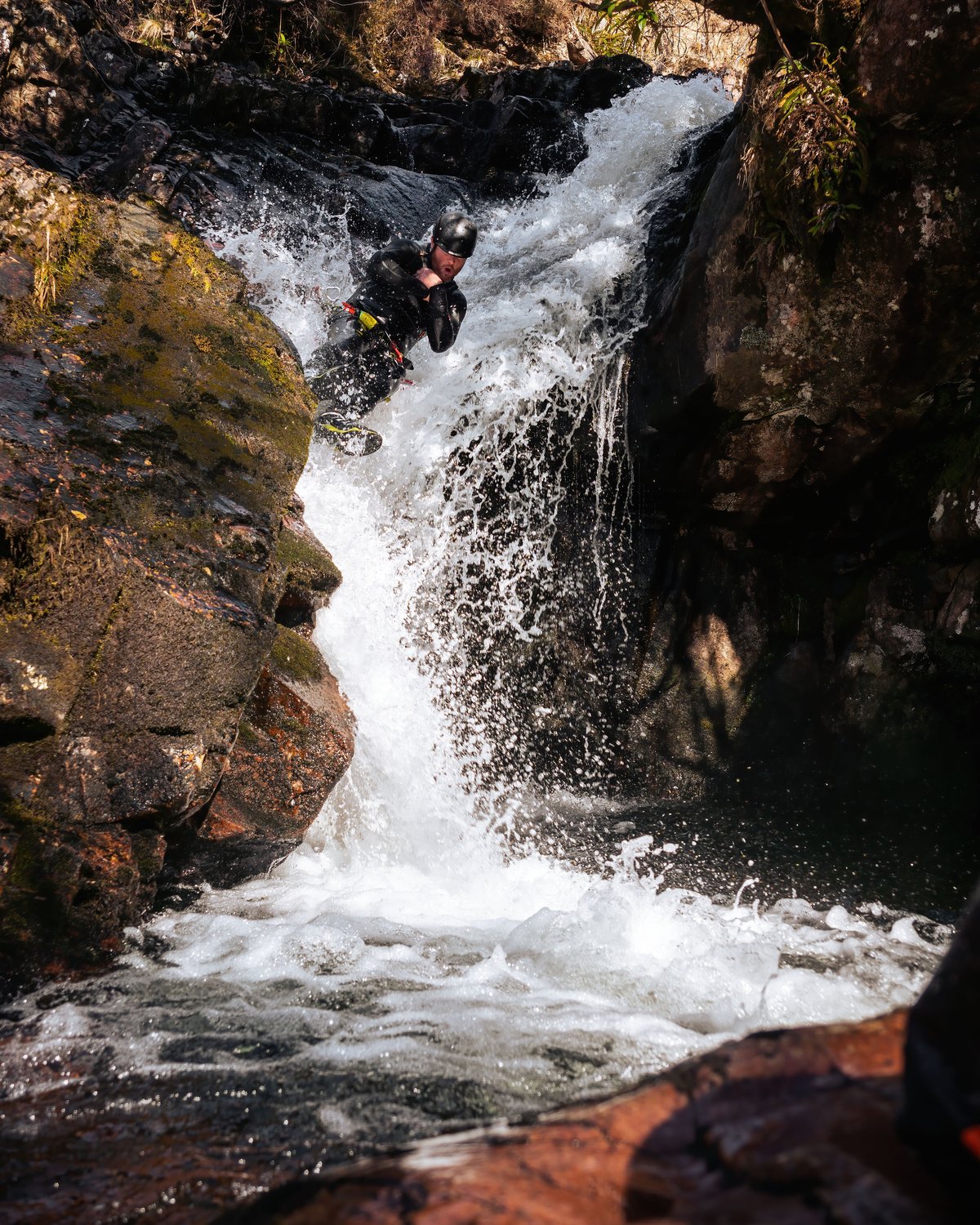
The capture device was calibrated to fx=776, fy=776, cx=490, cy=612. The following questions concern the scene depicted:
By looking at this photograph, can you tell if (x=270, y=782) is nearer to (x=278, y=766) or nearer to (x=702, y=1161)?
(x=278, y=766)

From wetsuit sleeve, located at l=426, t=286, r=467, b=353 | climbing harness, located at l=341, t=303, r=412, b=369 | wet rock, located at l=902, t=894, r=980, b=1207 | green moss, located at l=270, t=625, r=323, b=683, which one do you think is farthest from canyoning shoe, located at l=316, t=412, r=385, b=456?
wet rock, located at l=902, t=894, r=980, b=1207

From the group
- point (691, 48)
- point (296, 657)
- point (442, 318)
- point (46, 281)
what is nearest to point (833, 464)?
point (442, 318)

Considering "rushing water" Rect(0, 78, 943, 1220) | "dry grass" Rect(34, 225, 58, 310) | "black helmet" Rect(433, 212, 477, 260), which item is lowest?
"rushing water" Rect(0, 78, 943, 1220)

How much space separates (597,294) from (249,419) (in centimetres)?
375

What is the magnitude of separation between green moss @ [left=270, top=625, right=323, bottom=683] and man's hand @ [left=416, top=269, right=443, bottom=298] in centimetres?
328

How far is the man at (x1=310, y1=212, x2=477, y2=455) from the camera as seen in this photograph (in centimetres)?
609

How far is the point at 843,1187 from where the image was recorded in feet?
3.59

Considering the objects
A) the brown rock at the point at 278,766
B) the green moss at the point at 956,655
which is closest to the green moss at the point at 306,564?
the brown rock at the point at 278,766

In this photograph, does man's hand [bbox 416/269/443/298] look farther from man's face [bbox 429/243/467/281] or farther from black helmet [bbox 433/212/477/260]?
black helmet [bbox 433/212/477/260]

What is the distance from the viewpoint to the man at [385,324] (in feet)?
20.0

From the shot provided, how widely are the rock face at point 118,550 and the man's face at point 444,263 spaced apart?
2.05 meters

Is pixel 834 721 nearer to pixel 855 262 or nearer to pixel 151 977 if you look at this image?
pixel 855 262

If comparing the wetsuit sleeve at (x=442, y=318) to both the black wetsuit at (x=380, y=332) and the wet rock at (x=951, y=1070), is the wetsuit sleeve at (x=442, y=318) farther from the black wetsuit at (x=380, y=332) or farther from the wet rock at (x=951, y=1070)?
the wet rock at (x=951, y=1070)

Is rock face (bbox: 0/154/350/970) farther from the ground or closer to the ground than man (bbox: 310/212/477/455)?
closer to the ground
